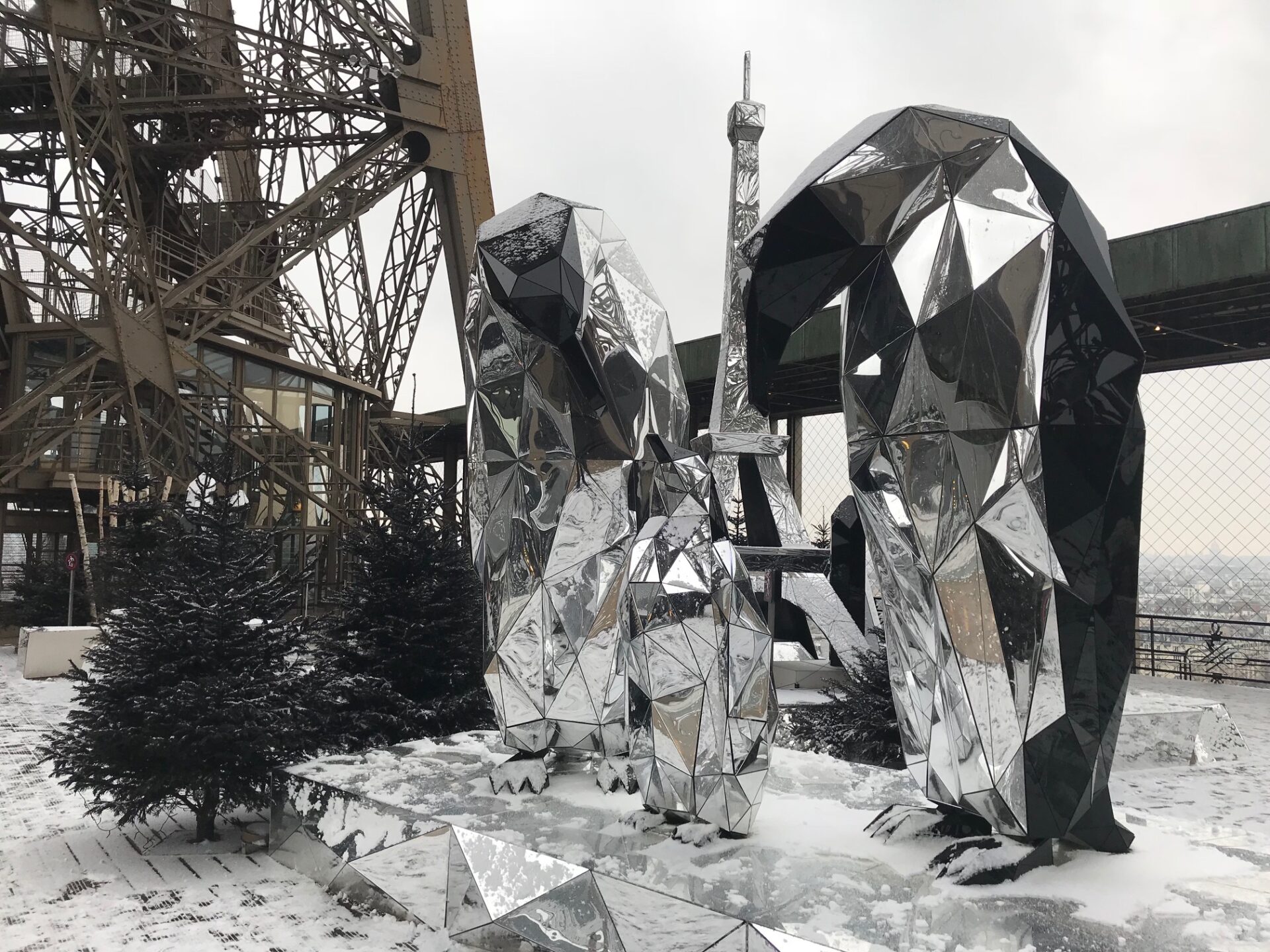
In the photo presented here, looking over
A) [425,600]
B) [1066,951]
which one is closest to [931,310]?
[1066,951]

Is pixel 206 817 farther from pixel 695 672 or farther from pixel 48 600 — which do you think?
pixel 48 600

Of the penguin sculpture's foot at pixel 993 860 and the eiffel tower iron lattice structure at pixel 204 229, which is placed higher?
the eiffel tower iron lattice structure at pixel 204 229

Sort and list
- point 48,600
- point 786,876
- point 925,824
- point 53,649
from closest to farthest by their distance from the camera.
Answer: point 786,876 < point 925,824 < point 53,649 < point 48,600

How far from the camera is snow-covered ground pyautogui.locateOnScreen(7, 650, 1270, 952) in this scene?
8.34 feet

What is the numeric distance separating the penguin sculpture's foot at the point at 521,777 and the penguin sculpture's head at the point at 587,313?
1509 mm

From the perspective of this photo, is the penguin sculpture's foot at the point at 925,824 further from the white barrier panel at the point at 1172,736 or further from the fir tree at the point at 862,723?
the white barrier panel at the point at 1172,736

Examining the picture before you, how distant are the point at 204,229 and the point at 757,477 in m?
15.0

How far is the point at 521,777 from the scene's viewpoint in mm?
4223

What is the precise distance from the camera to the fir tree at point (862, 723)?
609cm

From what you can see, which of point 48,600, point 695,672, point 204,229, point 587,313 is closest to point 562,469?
point 587,313

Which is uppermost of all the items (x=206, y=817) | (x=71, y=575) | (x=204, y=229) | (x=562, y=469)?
(x=204, y=229)

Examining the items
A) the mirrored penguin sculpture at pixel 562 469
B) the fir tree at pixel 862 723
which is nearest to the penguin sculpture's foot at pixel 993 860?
the mirrored penguin sculpture at pixel 562 469

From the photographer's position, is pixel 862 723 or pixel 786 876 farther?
pixel 862 723

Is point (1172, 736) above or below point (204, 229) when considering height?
below
